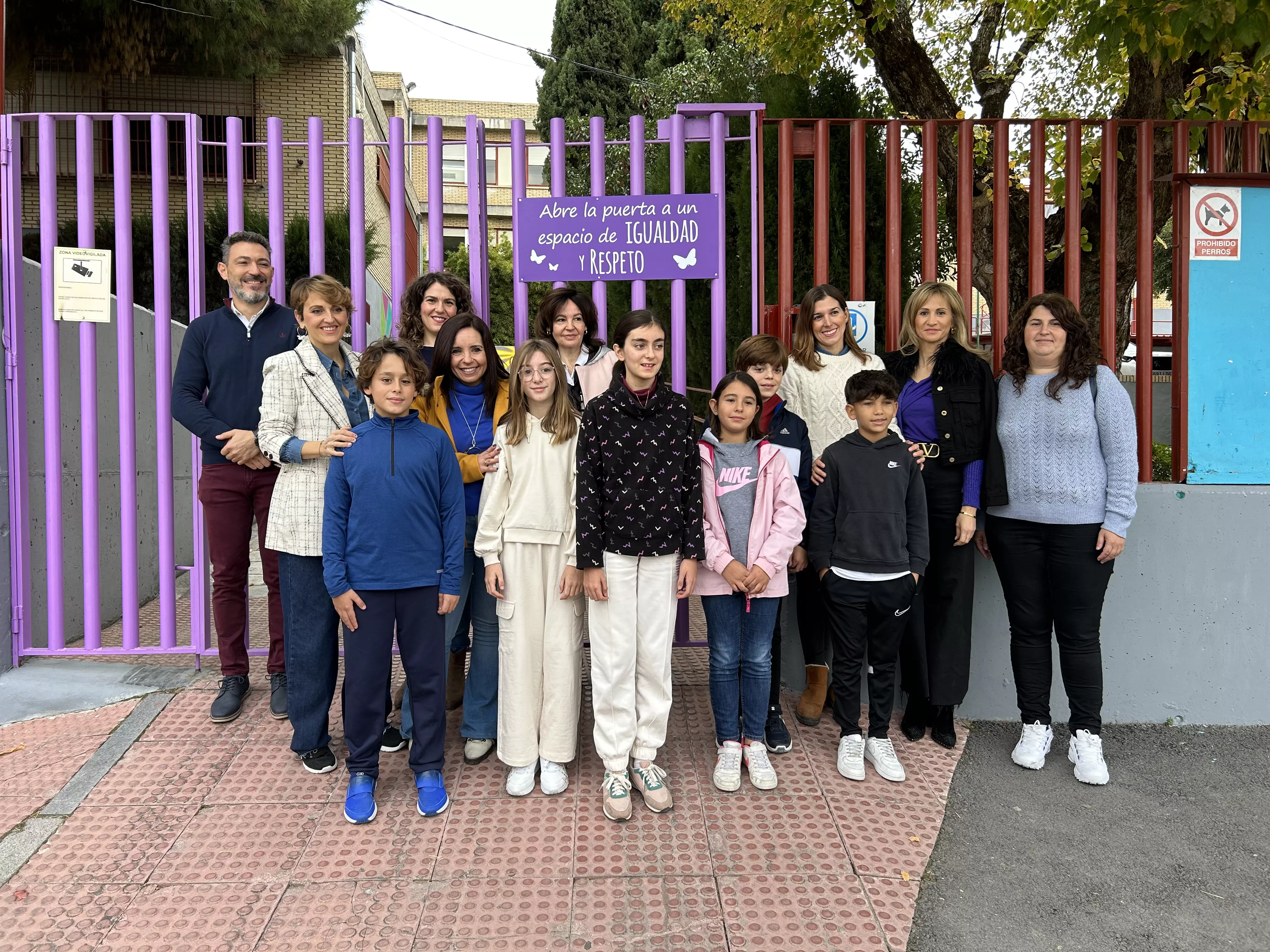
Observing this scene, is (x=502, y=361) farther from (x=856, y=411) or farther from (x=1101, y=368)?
(x=1101, y=368)

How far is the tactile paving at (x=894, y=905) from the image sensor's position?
276 cm

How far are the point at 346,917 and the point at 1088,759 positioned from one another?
2.89m

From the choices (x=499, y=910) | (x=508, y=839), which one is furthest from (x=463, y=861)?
(x=499, y=910)

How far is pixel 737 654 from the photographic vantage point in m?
3.66

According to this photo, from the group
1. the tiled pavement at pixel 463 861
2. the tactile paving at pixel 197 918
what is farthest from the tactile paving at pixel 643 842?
the tactile paving at pixel 197 918

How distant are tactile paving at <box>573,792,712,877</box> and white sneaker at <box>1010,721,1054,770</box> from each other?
1.42m

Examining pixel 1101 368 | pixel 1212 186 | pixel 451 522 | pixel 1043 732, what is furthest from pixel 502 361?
pixel 1212 186

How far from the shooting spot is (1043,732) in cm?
394

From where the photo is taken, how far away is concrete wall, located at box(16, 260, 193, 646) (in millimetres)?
4895

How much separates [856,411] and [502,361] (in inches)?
58.5

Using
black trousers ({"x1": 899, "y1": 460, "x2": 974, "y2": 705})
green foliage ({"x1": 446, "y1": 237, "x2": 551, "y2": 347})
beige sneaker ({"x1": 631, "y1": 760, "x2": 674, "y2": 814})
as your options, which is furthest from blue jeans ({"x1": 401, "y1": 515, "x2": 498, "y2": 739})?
green foliage ({"x1": 446, "y1": 237, "x2": 551, "y2": 347})

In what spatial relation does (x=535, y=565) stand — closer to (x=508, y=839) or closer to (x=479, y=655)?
Answer: (x=479, y=655)

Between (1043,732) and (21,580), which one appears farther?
(21,580)

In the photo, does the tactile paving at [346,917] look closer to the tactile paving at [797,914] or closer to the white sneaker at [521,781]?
the white sneaker at [521,781]
